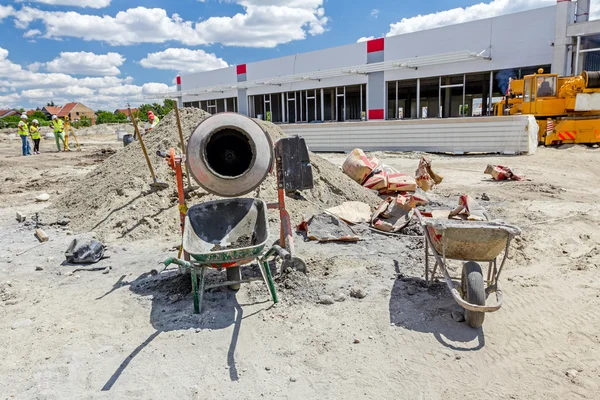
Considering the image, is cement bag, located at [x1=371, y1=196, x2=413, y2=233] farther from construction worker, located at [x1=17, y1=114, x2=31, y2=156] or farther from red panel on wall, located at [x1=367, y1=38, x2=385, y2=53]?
red panel on wall, located at [x1=367, y1=38, x2=385, y2=53]

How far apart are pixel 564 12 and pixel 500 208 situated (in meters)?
14.2

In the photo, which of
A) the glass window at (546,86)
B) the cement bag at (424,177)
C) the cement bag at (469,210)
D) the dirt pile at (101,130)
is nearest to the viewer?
the cement bag at (469,210)

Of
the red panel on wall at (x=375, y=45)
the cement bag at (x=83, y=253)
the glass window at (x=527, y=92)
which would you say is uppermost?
the red panel on wall at (x=375, y=45)

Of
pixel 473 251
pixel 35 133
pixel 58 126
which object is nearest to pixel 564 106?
pixel 473 251

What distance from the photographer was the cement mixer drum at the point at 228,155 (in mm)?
4488

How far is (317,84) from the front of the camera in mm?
27391

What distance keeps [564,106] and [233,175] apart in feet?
49.0

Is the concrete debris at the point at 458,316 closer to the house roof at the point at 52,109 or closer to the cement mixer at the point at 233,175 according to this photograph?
the cement mixer at the point at 233,175

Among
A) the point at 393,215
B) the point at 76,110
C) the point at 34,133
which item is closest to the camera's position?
the point at 393,215

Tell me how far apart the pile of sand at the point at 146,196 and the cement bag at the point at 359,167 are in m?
0.29

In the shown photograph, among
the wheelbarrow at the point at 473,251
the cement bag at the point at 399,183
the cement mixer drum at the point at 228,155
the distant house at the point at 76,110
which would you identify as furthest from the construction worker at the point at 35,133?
the distant house at the point at 76,110

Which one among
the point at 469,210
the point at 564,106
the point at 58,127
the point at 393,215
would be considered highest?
the point at 564,106

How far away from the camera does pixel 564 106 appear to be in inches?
602

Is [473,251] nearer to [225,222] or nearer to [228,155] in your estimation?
[225,222]
